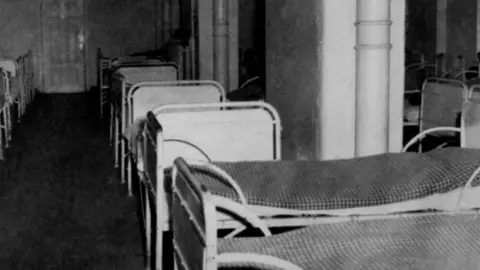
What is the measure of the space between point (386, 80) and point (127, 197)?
2324mm

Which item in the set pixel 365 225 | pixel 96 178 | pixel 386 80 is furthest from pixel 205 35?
pixel 365 225

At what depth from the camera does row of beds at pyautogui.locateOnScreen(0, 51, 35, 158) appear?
733 cm

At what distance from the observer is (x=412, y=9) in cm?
1088

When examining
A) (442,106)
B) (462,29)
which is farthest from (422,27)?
(442,106)

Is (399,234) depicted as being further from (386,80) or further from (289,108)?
(289,108)

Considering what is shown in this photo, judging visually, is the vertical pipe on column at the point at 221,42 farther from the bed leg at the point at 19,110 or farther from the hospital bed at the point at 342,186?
the hospital bed at the point at 342,186

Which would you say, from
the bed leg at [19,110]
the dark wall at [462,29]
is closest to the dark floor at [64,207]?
the bed leg at [19,110]

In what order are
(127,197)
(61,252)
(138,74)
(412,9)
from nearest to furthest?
(61,252) → (127,197) → (138,74) → (412,9)

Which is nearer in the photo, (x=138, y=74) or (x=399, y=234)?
(x=399, y=234)

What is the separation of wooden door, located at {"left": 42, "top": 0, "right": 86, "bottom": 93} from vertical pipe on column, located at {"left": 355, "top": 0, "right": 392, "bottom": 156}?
388 inches

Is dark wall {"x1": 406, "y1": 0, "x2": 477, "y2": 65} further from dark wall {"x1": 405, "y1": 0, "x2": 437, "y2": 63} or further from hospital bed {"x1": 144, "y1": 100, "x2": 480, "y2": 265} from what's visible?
hospital bed {"x1": 144, "y1": 100, "x2": 480, "y2": 265}

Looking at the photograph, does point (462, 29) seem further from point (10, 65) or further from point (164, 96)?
point (164, 96)

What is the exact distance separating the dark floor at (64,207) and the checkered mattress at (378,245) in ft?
5.34

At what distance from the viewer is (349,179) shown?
280 cm
